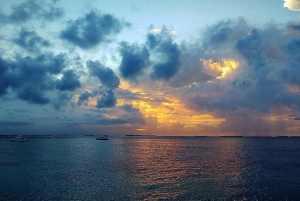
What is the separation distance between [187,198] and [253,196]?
1170 cm

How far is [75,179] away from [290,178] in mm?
48803

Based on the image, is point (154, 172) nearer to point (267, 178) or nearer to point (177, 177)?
point (177, 177)

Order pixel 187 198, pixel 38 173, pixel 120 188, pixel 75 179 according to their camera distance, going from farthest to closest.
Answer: pixel 38 173 < pixel 75 179 < pixel 120 188 < pixel 187 198

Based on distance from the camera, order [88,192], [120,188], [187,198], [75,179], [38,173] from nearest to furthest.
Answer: [187,198], [88,192], [120,188], [75,179], [38,173]

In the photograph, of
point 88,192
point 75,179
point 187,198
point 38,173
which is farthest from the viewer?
point 38,173

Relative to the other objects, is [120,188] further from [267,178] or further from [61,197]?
[267,178]

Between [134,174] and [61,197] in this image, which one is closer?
[61,197]

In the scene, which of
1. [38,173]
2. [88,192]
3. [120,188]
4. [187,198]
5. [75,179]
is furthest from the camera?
[38,173]

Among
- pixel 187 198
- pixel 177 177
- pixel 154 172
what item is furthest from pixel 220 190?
pixel 154 172

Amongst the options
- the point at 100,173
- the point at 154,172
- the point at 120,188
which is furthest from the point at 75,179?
the point at 154,172

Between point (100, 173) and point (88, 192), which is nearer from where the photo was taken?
point (88, 192)

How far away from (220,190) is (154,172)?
22.8 metres

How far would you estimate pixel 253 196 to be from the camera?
4275 cm

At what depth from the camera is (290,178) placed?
5803 centimetres
